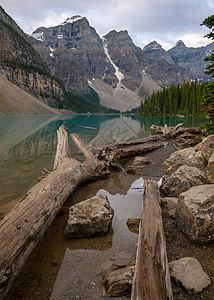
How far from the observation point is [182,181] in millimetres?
5949

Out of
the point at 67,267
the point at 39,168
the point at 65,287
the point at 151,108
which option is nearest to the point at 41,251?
the point at 67,267

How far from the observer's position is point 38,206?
3768 millimetres

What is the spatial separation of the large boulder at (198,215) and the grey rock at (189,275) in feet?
2.34

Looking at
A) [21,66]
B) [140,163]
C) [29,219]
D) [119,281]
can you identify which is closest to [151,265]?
[119,281]

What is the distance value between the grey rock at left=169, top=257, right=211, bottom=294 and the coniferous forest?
82550mm

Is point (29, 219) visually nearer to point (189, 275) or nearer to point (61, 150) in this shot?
point (189, 275)

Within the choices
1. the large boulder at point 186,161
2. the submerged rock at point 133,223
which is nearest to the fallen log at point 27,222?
the submerged rock at point 133,223

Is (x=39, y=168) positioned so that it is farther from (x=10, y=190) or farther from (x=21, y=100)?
(x=21, y=100)

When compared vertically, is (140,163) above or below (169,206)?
below

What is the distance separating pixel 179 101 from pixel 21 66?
489ft

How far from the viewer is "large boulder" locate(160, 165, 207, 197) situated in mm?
5852

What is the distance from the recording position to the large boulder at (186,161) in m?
7.56

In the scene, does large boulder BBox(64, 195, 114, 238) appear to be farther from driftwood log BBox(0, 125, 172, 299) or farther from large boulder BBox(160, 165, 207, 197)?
large boulder BBox(160, 165, 207, 197)

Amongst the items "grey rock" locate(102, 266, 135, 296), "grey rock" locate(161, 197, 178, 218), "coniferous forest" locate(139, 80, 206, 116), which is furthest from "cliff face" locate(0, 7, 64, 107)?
"grey rock" locate(102, 266, 135, 296)
